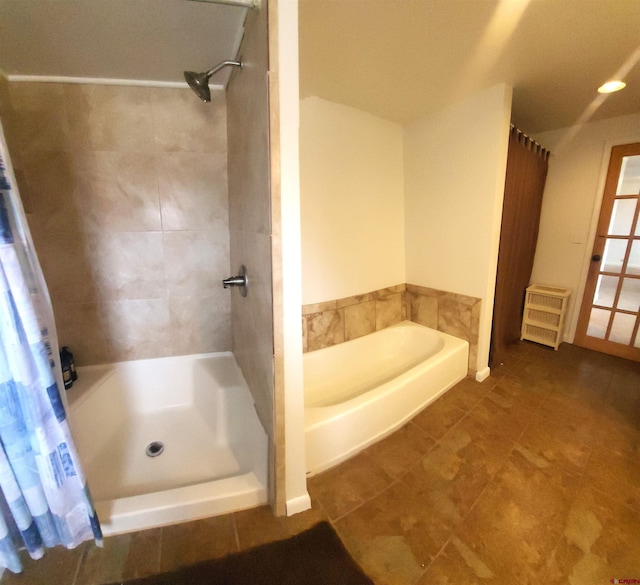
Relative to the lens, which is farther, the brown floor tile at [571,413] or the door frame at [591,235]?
the door frame at [591,235]

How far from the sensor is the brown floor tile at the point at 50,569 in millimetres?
903

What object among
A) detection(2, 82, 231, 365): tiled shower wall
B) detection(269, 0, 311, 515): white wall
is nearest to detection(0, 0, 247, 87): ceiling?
detection(2, 82, 231, 365): tiled shower wall

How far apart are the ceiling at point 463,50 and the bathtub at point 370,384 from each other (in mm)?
1804

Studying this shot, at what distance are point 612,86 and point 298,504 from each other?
10.2 ft

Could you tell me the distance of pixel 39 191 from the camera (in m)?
1.49

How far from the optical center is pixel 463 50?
4.51 ft

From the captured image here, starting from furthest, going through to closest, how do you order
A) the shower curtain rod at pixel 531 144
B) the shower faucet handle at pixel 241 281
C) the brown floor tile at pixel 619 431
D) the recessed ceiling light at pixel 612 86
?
the shower curtain rod at pixel 531 144
the recessed ceiling light at pixel 612 86
the brown floor tile at pixel 619 431
the shower faucet handle at pixel 241 281

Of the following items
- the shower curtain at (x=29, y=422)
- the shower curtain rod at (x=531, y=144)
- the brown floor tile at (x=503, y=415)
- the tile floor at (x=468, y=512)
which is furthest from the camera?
the shower curtain rod at (x=531, y=144)

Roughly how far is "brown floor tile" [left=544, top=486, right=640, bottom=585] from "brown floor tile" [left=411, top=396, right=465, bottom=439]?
590mm

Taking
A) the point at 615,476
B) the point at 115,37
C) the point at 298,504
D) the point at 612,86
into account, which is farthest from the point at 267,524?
the point at 612,86

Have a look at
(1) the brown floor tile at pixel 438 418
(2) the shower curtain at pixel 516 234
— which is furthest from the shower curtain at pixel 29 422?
(2) the shower curtain at pixel 516 234

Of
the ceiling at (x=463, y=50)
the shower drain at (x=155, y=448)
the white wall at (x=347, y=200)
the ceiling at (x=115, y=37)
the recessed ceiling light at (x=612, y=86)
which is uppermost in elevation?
the recessed ceiling light at (x=612, y=86)

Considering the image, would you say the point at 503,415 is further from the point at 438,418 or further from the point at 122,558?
the point at 122,558

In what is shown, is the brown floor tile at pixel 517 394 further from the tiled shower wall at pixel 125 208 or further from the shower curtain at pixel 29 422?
the shower curtain at pixel 29 422
